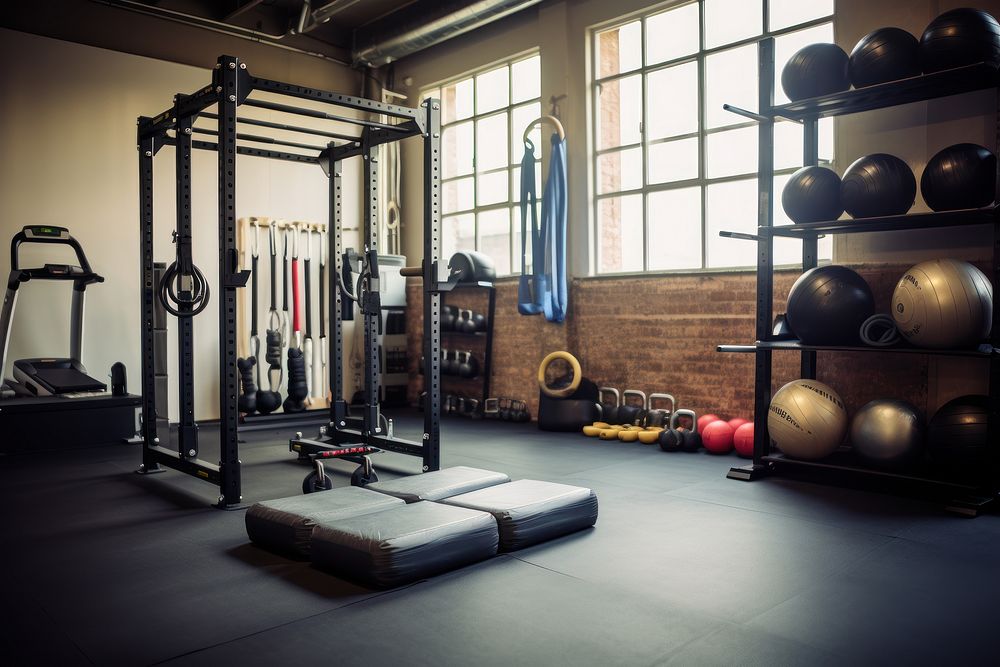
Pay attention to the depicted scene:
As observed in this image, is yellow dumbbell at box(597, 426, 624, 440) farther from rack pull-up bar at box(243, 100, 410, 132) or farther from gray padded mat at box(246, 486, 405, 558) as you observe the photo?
gray padded mat at box(246, 486, 405, 558)

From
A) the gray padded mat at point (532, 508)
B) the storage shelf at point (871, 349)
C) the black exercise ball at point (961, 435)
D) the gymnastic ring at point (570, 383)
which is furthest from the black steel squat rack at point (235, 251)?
the black exercise ball at point (961, 435)

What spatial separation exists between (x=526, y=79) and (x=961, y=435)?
16.1 ft

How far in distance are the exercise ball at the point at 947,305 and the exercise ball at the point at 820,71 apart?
1.12m

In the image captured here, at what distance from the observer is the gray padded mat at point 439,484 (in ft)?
11.3

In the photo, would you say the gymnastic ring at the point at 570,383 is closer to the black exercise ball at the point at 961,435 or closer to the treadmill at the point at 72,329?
the black exercise ball at the point at 961,435

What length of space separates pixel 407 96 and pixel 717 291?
4.38 m

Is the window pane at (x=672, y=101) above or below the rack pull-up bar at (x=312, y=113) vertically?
above

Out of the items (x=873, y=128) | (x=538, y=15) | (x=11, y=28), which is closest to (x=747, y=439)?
(x=873, y=128)

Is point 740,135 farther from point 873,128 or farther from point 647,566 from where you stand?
point 647,566

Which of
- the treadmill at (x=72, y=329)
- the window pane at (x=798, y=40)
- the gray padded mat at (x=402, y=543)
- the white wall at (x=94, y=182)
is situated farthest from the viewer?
the white wall at (x=94, y=182)

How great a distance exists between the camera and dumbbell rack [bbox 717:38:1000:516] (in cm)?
374

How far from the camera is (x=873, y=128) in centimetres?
483

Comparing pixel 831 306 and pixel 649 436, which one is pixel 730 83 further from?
pixel 649 436

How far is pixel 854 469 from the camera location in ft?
13.6
